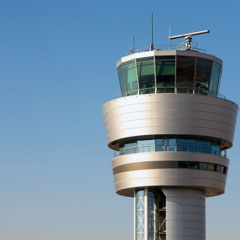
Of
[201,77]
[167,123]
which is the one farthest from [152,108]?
[201,77]

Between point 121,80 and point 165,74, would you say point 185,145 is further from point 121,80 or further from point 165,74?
point 121,80

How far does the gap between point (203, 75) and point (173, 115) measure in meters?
7.50

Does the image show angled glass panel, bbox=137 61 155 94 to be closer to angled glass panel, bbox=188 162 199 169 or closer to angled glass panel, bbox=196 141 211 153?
angled glass panel, bbox=196 141 211 153

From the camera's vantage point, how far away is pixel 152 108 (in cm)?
8494

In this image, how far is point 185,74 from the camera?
87.1 metres

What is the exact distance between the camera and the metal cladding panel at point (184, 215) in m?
84.1

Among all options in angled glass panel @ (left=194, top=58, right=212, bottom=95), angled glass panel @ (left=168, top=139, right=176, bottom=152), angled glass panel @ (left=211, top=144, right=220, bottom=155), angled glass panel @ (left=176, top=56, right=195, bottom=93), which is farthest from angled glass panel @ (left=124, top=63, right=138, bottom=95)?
angled glass panel @ (left=211, top=144, right=220, bottom=155)

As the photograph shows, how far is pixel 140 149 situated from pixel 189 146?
20.0 ft

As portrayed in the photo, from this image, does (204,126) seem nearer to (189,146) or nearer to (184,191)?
(189,146)

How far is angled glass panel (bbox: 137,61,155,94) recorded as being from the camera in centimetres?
8694

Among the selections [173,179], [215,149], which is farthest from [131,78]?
[173,179]

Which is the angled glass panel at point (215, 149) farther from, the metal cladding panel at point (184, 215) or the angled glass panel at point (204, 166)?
the metal cladding panel at point (184, 215)

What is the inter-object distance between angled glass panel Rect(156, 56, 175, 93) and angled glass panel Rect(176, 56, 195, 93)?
753mm

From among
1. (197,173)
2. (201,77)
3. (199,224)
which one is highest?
(201,77)
